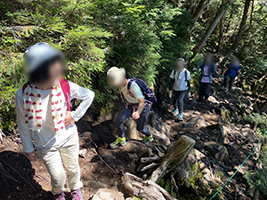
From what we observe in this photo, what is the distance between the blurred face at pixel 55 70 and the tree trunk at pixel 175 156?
8.49 ft

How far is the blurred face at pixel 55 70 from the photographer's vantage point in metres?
1.72

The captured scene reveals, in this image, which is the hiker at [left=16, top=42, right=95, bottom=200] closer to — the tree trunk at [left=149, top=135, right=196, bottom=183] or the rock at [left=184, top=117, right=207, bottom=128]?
the tree trunk at [left=149, top=135, right=196, bottom=183]

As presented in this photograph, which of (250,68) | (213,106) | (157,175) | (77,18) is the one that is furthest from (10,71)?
(250,68)

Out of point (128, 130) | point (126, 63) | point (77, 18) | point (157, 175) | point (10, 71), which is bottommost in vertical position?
point (128, 130)

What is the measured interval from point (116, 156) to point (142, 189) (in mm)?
1453

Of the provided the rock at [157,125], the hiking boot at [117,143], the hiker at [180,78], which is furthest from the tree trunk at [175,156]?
the hiker at [180,78]

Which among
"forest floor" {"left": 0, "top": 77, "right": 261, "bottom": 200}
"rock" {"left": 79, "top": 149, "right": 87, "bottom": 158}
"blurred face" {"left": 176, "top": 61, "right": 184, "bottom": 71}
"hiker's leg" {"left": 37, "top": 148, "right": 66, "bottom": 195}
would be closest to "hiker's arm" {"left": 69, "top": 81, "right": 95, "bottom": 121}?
"hiker's leg" {"left": 37, "top": 148, "right": 66, "bottom": 195}

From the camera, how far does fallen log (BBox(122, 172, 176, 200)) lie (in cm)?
281

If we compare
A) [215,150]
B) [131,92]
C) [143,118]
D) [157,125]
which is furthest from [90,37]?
Answer: [215,150]

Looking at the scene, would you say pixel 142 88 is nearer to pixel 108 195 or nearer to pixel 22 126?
pixel 108 195

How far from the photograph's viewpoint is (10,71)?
2.89 m

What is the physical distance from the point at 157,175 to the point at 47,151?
2.19 meters

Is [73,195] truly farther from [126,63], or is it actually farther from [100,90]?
[126,63]

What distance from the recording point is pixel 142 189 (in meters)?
2.88
